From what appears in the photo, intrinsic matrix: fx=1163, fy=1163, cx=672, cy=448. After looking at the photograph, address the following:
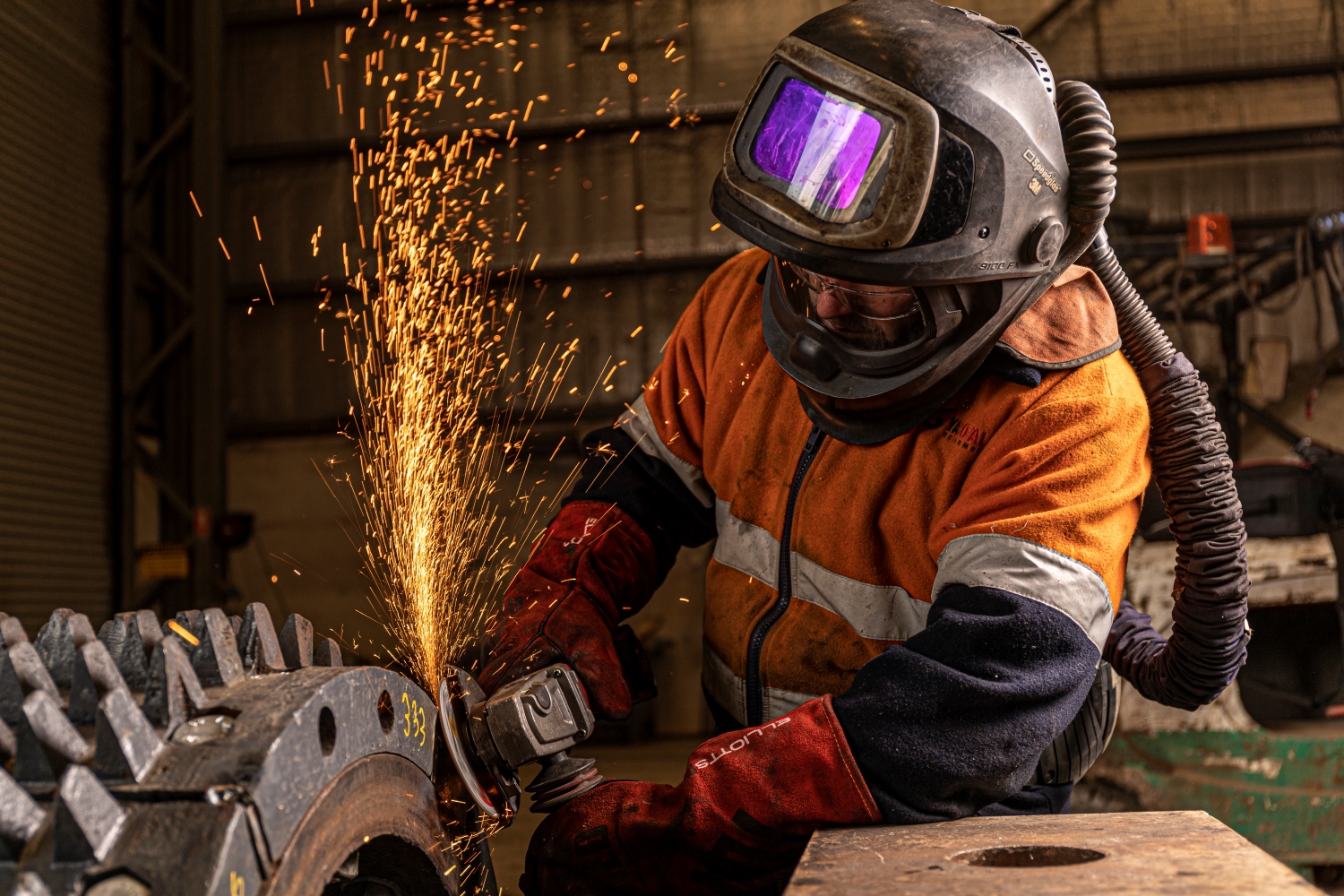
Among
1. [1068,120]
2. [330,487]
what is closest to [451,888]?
[1068,120]

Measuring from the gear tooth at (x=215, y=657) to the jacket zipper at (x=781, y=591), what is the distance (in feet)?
2.81

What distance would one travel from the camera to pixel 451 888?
1.23 meters

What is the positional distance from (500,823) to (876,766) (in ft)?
1.46

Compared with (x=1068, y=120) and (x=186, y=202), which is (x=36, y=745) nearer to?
(x=1068, y=120)

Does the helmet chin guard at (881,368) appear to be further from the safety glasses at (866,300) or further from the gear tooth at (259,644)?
the gear tooth at (259,644)

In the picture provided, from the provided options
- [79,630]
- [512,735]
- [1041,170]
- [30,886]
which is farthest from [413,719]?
[1041,170]

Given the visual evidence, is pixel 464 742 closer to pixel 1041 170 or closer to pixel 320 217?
pixel 1041 170

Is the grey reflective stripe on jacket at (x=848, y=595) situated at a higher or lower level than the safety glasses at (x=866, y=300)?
lower

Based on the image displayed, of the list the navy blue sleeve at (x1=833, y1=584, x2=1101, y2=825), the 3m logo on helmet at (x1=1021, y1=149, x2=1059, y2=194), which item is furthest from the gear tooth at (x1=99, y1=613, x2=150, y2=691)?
the 3m logo on helmet at (x1=1021, y1=149, x2=1059, y2=194)

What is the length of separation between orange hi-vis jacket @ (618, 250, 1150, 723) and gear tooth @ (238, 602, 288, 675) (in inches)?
31.2

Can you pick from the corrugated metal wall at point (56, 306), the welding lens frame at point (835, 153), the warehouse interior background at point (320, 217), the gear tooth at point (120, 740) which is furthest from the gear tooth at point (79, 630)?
the corrugated metal wall at point (56, 306)

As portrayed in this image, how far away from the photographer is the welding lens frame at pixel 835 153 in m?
1.43

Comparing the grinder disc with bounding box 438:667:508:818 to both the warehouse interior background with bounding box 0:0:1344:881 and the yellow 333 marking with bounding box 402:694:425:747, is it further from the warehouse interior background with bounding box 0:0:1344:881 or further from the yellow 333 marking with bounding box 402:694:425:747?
the warehouse interior background with bounding box 0:0:1344:881

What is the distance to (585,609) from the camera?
174 cm
